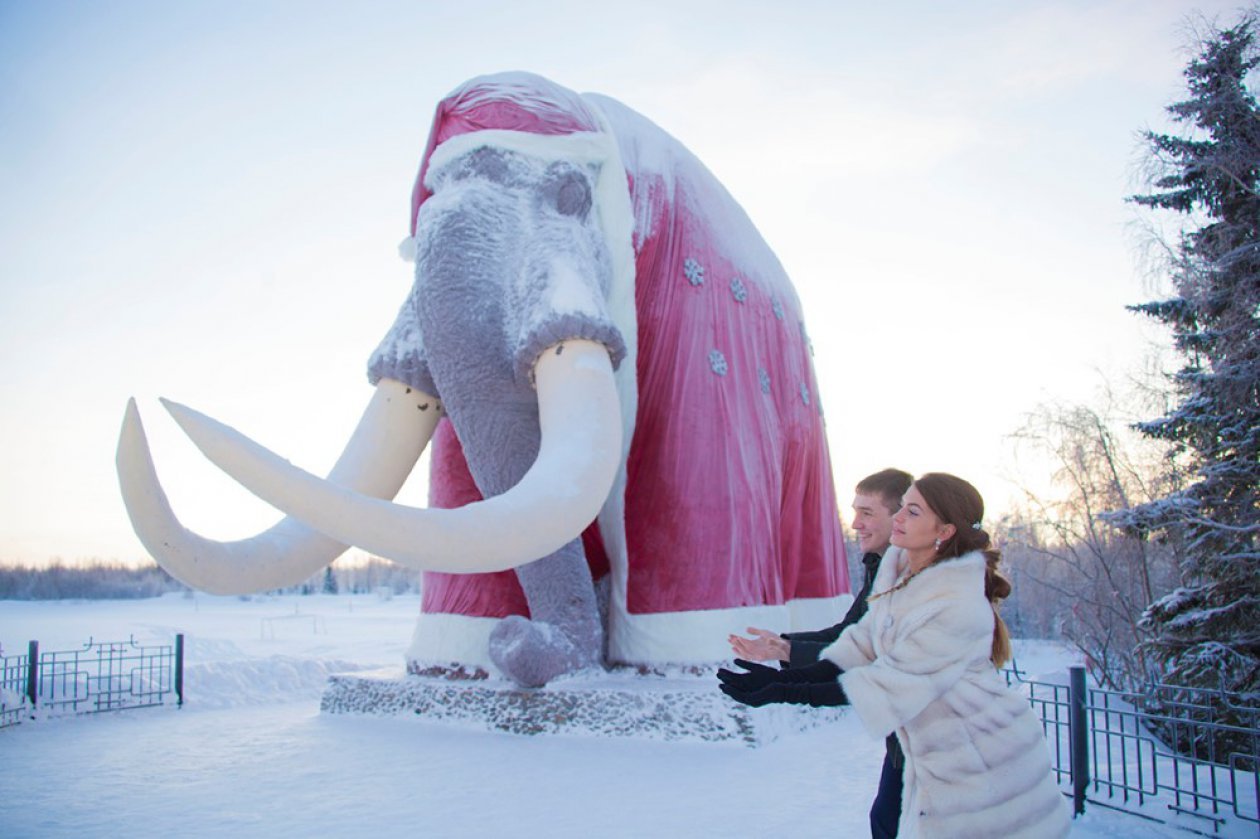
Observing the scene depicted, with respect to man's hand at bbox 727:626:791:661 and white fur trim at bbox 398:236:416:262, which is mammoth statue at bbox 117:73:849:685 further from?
man's hand at bbox 727:626:791:661

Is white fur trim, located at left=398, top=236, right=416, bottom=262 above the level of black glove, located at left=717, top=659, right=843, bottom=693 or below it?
above

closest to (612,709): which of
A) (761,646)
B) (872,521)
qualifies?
(872,521)

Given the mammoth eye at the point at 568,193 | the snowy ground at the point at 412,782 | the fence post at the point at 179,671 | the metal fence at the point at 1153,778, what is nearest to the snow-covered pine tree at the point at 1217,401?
the metal fence at the point at 1153,778

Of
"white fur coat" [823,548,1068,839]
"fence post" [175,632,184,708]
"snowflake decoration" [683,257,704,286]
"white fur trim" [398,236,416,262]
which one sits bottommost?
"fence post" [175,632,184,708]

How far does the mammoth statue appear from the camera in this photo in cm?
Result: 387

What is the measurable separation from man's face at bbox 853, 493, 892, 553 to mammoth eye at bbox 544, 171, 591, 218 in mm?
2659

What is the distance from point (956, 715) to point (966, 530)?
0.37m

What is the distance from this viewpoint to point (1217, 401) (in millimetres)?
8305

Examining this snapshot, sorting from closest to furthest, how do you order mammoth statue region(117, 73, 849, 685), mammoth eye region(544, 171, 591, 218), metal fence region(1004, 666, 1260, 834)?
metal fence region(1004, 666, 1260, 834)
mammoth statue region(117, 73, 849, 685)
mammoth eye region(544, 171, 591, 218)

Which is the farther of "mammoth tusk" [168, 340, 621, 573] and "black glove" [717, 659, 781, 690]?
"mammoth tusk" [168, 340, 621, 573]

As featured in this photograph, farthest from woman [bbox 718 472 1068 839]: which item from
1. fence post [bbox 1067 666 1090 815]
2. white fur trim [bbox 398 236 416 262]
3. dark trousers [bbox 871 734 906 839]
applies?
white fur trim [bbox 398 236 416 262]

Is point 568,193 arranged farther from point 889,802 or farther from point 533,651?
point 889,802

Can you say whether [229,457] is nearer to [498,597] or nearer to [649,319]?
[498,597]

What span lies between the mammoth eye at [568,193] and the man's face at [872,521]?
8.72 ft
